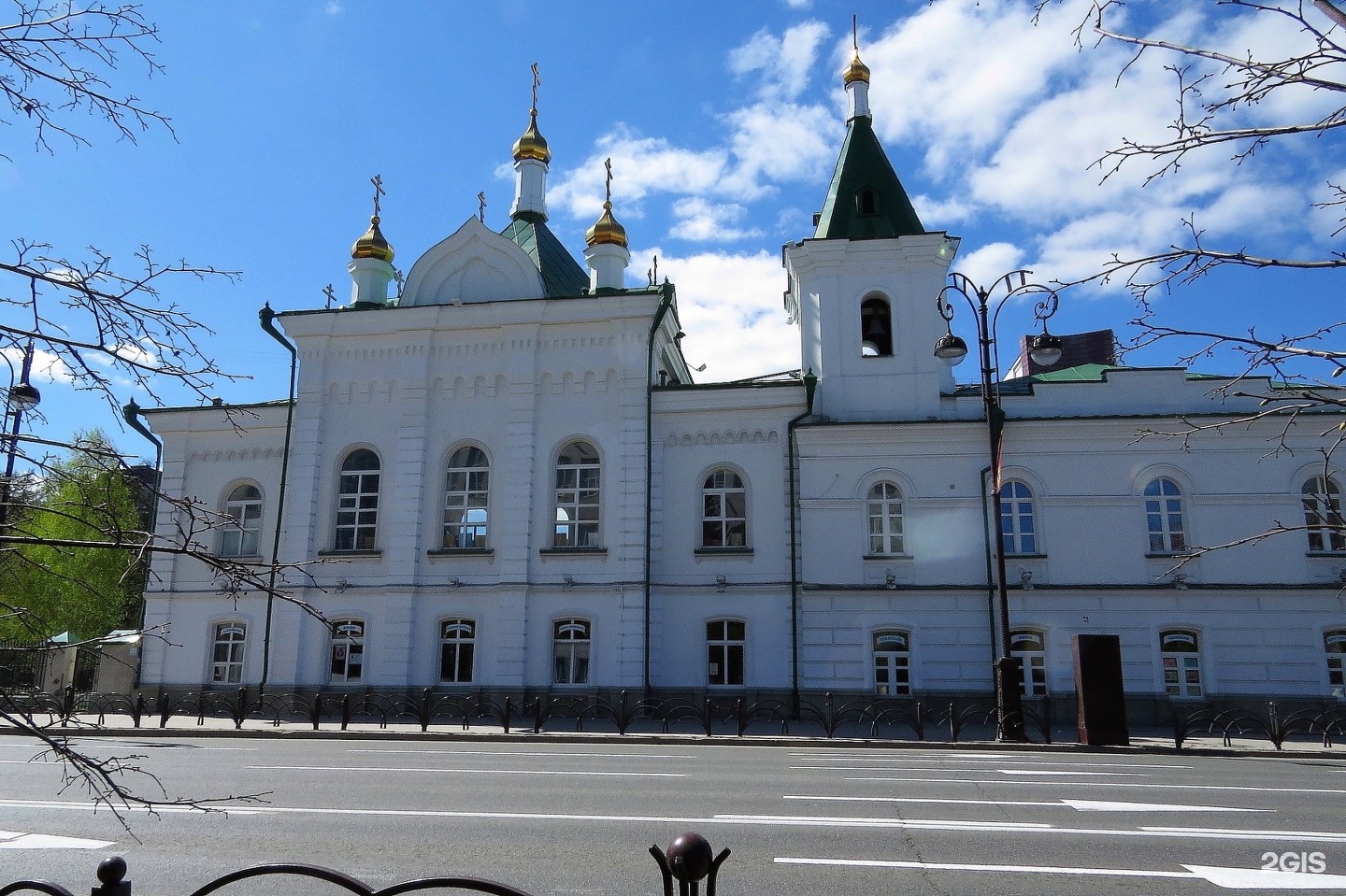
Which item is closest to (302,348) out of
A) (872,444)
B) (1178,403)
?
(872,444)

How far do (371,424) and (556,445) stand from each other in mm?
5217

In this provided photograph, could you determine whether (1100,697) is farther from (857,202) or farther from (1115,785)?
(857,202)

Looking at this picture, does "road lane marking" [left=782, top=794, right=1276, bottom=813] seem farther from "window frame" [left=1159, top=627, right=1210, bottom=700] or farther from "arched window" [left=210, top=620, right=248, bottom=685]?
"arched window" [left=210, top=620, right=248, bottom=685]

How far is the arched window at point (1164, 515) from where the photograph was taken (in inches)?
854

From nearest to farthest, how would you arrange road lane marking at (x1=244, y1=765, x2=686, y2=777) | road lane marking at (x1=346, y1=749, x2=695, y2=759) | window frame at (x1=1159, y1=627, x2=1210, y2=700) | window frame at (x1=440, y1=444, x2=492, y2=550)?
road lane marking at (x1=244, y1=765, x2=686, y2=777), road lane marking at (x1=346, y1=749, x2=695, y2=759), window frame at (x1=1159, y1=627, x2=1210, y2=700), window frame at (x1=440, y1=444, x2=492, y2=550)

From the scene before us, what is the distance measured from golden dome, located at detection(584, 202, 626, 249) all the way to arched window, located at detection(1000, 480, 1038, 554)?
11953mm

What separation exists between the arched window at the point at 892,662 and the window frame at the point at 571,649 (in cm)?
680

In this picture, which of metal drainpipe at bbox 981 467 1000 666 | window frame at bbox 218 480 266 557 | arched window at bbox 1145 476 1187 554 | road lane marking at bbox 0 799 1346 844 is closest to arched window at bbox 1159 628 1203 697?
arched window at bbox 1145 476 1187 554

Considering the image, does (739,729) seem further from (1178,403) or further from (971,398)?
(1178,403)

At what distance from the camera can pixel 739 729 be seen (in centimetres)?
1798

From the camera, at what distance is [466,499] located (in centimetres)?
2431

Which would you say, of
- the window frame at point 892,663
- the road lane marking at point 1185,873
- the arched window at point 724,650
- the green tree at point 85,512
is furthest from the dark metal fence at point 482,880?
the arched window at point 724,650

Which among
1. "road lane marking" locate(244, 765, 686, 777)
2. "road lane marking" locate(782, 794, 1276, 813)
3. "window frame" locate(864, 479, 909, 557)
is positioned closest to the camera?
"road lane marking" locate(782, 794, 1276, 813)

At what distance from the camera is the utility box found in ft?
54.4
